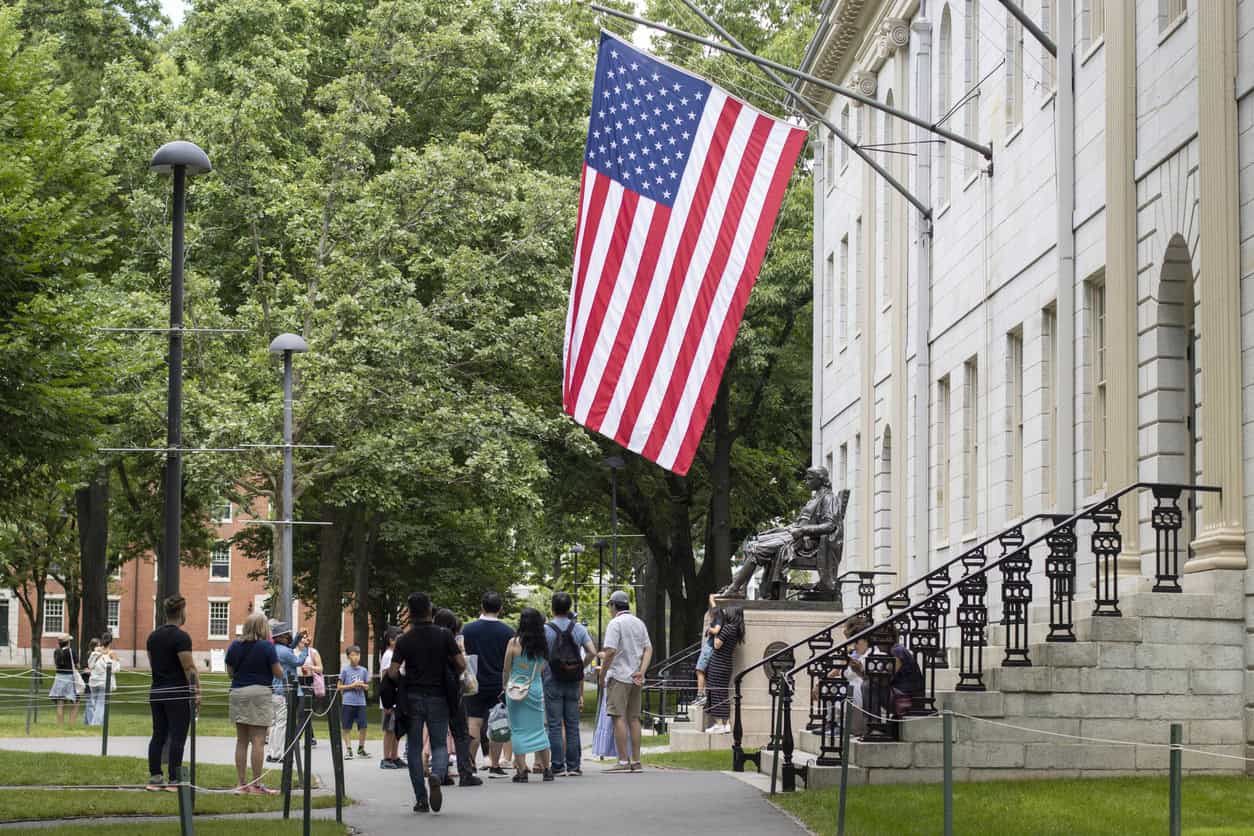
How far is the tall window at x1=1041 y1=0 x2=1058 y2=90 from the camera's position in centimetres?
2436

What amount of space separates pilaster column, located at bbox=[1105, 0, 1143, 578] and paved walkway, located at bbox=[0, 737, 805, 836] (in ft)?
15.9

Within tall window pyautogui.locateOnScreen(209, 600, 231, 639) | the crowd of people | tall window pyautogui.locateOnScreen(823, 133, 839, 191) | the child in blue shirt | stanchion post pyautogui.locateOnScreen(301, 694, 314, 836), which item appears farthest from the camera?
tall window pyautogui.locateOnScreen(209, 600, 231, 639)

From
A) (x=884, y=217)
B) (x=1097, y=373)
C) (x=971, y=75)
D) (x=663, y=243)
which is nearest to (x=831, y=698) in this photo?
(x=663, y=243)

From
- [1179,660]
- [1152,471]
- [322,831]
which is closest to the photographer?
[322,831]

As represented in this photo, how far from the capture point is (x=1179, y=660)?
17.3 metres

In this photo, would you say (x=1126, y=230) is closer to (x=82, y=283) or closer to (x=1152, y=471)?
(x=1152, y=471)

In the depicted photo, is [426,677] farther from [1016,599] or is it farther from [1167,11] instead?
[1167,11]

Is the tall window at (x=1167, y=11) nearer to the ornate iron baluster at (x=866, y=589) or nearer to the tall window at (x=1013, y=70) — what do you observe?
the tall window at (x=1013, y=70)

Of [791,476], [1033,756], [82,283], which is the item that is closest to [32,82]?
[82,283]

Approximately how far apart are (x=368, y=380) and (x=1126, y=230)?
2128cm

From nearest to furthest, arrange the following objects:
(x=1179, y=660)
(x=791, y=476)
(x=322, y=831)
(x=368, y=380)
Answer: (x=322, y=831) < (x=1179, y=660) < (x=368, y=380) < (x=791, y=476)

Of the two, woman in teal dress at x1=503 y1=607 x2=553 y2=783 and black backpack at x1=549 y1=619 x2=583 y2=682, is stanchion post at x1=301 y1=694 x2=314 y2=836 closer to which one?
woman in teal dress at x1=503 y1=607 x2=553 y2=783

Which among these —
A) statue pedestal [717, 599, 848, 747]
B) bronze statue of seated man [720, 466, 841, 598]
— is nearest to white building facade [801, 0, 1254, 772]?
bronze statue of seated man [720, 466, 841, 598]

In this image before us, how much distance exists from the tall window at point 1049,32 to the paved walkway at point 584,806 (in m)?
9.23
